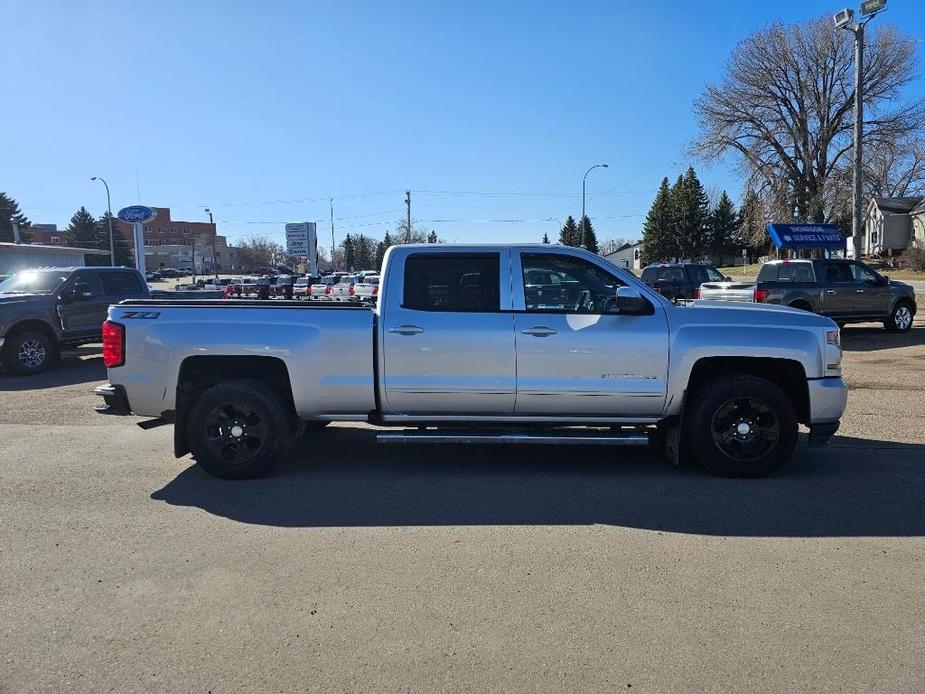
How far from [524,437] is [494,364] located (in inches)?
25.4

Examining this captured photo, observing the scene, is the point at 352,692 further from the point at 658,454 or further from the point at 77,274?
the point at 77,274

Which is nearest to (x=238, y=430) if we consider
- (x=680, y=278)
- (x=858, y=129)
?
(x=680, y=278)

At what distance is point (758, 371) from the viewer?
5.79m

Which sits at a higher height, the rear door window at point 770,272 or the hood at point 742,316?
the rear door window at point 770,272

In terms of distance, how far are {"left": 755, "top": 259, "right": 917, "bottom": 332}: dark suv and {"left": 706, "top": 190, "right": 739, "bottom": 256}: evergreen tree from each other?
72.1 m

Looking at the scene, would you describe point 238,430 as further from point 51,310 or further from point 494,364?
point 51,310

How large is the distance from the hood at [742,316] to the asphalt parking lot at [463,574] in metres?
1.32

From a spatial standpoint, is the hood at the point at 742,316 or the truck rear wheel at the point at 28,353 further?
the truck rear wheel at the point at 28,353

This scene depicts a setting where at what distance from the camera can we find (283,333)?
18.1 ft

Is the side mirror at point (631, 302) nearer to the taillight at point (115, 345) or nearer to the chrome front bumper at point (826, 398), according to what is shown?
the chrome front bumper at point (826, 398)

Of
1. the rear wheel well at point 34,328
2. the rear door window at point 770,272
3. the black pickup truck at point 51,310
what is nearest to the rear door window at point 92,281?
the black pickup truck at point 51,310

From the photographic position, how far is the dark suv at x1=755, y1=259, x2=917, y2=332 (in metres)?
14.8

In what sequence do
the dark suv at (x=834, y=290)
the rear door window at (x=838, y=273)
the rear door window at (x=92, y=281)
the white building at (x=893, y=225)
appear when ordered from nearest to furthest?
the rear door window at (x=92, y=281) < the dark suv at (x=834, y=290) < the rear door window at (x=838, y=273) < the white building at (x=893, y=225)

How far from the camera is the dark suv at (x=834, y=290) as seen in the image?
1482 centimetres
